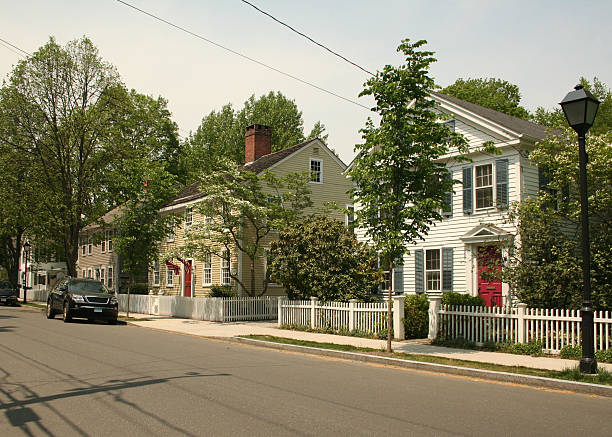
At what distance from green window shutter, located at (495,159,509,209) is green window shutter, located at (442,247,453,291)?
278cm

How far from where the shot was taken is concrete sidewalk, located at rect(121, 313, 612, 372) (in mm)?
11719

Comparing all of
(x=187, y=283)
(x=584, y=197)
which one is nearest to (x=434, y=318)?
(x=584, y=197)

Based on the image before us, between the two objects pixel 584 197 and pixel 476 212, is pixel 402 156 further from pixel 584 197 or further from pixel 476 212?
pixel 476 212

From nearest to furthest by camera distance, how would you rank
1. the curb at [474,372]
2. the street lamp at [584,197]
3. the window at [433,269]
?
the curb at [474,372] → the street lamp at [584,197] → the window at [433,269]

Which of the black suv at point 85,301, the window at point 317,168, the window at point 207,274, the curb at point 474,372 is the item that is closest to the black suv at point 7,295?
the window at point 207,274

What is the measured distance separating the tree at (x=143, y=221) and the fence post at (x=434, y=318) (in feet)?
51.7

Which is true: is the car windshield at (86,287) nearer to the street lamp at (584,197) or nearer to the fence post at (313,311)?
the fence post at (313,311)

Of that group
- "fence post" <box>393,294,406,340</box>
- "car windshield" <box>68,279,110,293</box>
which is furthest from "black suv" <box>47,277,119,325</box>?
"fence post" <box>393,294,406,340</box>

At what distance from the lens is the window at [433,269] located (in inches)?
843

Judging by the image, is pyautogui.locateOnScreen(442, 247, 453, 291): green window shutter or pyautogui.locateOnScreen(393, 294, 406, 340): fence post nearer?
pyautogui.locateOnScreen(393, 294, 406, 340): fence post

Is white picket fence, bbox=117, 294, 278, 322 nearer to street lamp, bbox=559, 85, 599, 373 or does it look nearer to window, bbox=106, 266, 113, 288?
street lamp, bbox=559, 85, 599, 373

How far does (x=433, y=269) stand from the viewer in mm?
21625

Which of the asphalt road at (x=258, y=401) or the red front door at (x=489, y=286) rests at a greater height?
the red front door at (x=489, y=286)

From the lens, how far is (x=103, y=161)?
3741cm
